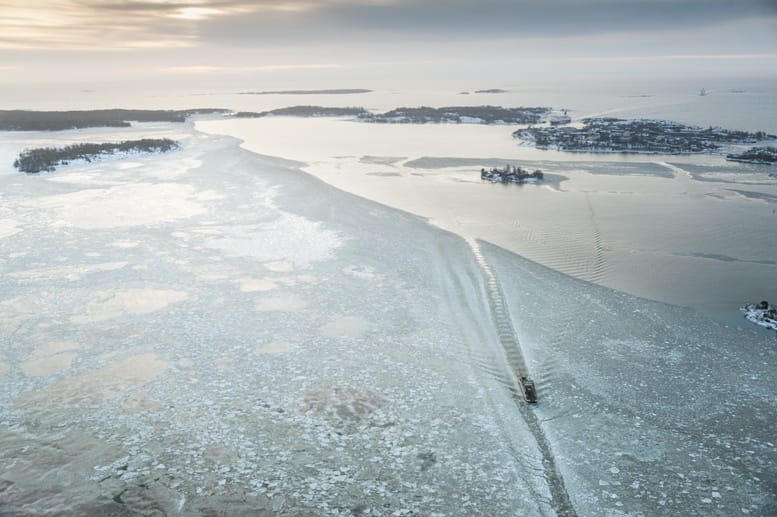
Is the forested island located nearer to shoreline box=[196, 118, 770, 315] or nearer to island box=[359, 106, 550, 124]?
island box=[359, 106, 550, 124]

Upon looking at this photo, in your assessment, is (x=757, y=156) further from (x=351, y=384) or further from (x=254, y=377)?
(x=254, y=377)

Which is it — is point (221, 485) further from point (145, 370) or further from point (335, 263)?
point (335, 263)

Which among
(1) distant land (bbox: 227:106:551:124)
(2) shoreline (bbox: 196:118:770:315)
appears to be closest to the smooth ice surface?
(2) shoreline (bbox: 196:118:770:315)

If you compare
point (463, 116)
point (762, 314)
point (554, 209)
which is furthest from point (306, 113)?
point (762, 314)

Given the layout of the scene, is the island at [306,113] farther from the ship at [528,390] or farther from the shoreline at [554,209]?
the ship at [528,390]

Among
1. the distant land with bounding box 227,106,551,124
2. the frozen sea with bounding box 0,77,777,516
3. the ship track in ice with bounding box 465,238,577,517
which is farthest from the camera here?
the distant land with bounding box 227,106,551,124

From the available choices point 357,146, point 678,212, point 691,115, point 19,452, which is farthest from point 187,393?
point 691,115
